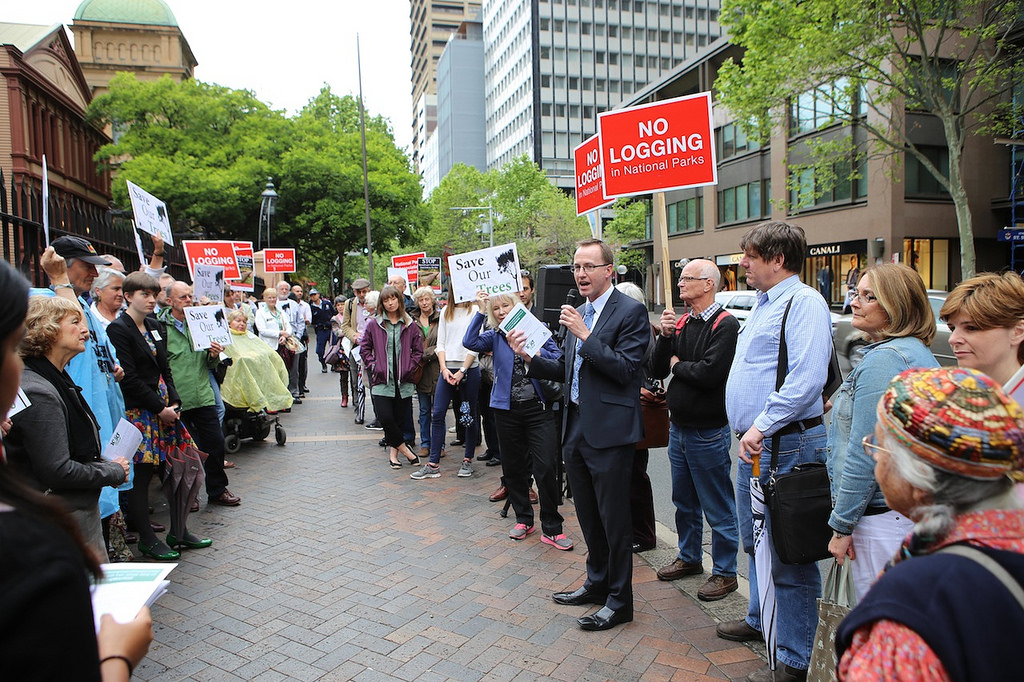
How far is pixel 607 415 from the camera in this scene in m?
4.05

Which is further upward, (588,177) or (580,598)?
(588,177)

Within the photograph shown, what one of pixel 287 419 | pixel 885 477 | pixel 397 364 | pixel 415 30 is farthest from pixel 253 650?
pixel 415 30

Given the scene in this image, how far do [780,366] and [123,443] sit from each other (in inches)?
133

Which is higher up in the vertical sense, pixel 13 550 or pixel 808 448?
pixel 13 550

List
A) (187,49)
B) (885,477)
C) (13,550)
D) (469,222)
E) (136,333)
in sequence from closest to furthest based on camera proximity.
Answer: (13,550), (885,477), (136,333), (187,49), (469,222)

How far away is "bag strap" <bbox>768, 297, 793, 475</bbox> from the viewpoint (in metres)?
3.40

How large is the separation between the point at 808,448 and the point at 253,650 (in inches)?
124

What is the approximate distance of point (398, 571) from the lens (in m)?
4.99

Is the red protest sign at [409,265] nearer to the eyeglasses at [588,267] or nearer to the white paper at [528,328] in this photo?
the white paper at [528,328]

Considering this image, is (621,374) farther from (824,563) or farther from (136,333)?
(136,333)

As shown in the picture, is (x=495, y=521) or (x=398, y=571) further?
(x=495, y=521)

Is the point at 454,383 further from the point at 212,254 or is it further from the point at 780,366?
the point at 212,254

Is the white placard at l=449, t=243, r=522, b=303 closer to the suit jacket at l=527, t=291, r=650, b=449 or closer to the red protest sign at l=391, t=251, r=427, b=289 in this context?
the suit jacket at l=527, t=291, r=650, b=449

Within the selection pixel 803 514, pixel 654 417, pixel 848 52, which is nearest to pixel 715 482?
pixel 654 417
